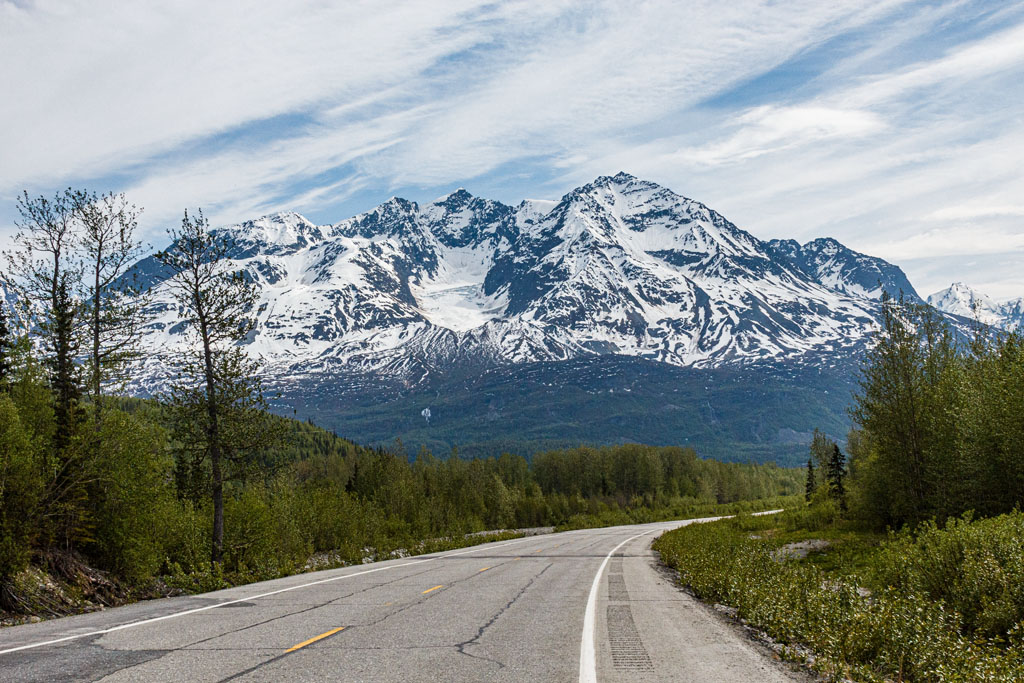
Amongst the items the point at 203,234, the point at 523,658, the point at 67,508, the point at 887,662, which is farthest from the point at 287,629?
the point at 203,234

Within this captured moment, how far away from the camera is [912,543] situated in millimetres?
18484

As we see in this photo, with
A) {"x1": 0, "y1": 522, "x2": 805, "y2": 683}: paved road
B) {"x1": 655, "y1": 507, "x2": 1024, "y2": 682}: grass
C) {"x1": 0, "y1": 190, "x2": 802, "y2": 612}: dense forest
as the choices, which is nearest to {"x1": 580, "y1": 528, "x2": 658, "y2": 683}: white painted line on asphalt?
{"x1": 0, "y1": 522, "x2": 805, "y2": 683}: paved road

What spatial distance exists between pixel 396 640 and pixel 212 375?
20678mm

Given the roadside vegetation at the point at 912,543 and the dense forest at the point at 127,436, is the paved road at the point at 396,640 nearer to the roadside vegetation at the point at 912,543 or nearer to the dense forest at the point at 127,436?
the roadside vegetation at the point at 912,543

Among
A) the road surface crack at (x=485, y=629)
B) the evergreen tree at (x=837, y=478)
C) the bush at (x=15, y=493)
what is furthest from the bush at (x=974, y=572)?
the evergreen tree at (x=837, y=478)

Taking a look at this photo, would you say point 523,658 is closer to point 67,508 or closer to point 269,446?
point 67,508

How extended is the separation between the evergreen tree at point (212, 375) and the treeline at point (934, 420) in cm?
2884

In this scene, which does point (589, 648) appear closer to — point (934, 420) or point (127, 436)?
point (127, 436)

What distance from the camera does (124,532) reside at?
72.4 feet

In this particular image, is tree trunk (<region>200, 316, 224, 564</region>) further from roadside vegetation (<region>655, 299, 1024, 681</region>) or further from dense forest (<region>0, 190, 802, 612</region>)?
roadside vegetation (<region>655, 299, 1024, 681</region>)

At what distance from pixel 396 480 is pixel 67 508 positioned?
7410 centimetres

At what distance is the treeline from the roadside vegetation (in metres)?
0.08

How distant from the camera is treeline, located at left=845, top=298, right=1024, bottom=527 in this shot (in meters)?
27.7

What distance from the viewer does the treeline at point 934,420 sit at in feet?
90.8
